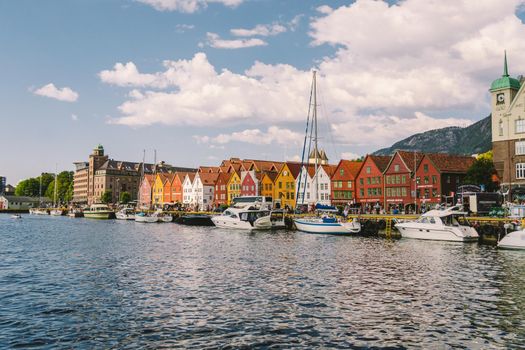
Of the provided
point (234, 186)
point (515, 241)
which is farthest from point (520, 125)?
point (234, 186)

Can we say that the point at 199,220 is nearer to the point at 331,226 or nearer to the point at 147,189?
the point at 331,226

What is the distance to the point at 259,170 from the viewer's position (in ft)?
440

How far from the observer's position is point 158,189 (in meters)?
183

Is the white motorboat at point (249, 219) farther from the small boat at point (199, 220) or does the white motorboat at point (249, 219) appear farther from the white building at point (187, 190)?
the white building at point (187, 190)

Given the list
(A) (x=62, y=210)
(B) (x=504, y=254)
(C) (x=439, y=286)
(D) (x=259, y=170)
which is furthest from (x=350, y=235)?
Answer: (A) (x=62, y=210)

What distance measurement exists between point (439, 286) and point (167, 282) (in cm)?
1661

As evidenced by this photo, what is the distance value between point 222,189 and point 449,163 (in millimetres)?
71411

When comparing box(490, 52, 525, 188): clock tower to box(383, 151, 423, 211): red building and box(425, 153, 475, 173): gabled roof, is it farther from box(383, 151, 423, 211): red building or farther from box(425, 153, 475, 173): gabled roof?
box(383, 151, 423, 211): red building

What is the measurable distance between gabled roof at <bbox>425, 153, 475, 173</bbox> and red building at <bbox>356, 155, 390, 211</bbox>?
12.3m

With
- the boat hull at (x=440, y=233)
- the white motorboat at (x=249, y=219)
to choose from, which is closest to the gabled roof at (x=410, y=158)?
the white motorboat at (x=249, y=219)

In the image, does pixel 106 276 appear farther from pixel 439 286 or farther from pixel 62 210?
pixel 62 210

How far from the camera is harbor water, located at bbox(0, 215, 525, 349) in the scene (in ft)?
59.8

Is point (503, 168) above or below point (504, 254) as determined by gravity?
above

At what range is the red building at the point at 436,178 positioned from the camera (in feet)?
308
